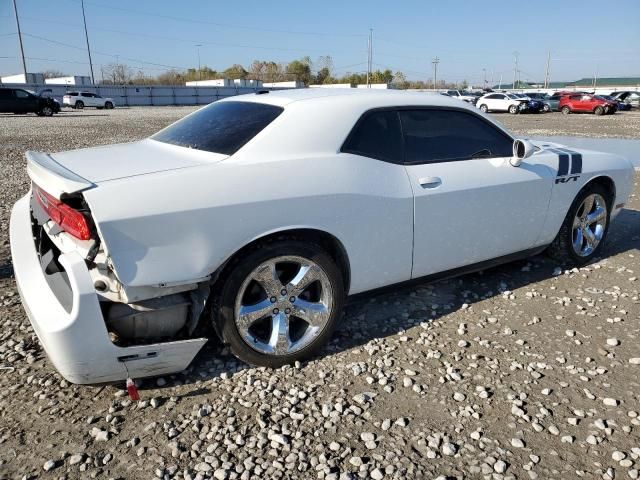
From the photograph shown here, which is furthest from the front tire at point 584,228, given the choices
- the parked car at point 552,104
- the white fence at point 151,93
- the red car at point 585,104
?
the white fence at point 151,93

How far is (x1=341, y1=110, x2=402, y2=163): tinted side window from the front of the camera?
9.87 ft

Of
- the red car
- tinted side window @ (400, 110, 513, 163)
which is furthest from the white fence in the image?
tinted side window @ (400, 110, 513, 163)

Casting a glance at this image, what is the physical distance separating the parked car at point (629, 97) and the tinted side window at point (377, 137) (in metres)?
39.0

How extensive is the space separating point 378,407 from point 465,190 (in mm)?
1553

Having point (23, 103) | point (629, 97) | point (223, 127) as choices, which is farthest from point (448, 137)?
point (629, 97)

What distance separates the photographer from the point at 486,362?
299 cm

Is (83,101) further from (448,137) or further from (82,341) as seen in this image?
(82,341)

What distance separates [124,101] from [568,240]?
5409 centimetres

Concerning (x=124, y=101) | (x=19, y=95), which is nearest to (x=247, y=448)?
(x=19, y=95)

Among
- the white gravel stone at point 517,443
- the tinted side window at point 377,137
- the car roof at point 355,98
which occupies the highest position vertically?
the car roof at point 355,98

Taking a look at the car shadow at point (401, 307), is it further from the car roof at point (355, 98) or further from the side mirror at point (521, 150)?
the car roof at point (355, 98)

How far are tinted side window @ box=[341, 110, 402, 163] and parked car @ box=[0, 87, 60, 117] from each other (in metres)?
30.6

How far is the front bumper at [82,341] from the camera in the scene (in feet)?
7.57

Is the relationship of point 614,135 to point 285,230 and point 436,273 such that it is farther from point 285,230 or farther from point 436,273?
point 285,230
